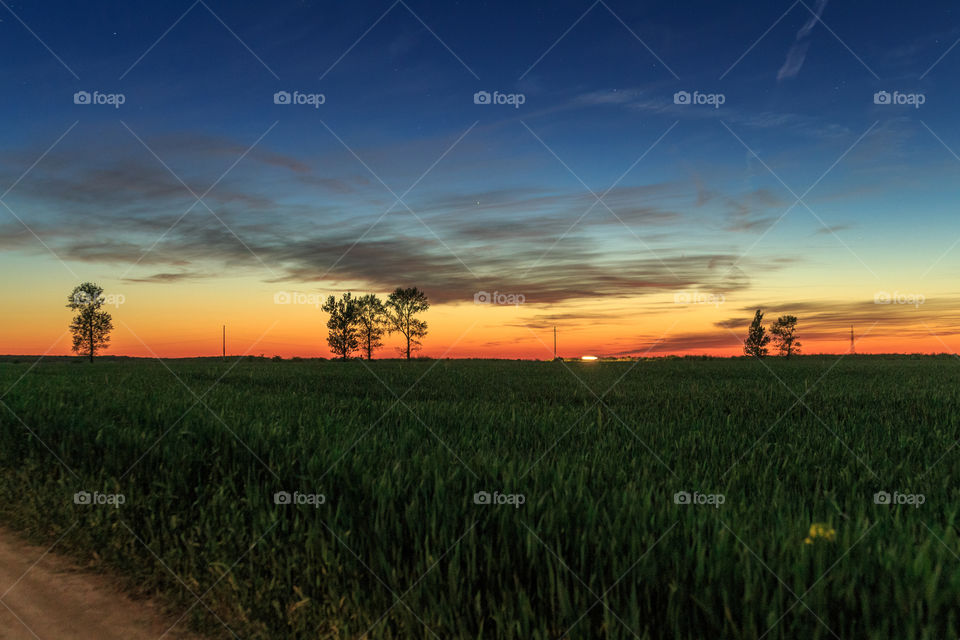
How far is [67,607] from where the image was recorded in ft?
16.8

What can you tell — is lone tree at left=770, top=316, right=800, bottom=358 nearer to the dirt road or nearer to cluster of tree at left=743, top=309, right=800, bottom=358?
cluster of tree at left=743, top=309, right=800, bottom=358

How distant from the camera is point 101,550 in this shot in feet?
20.3

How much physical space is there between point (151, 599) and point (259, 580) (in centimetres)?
135

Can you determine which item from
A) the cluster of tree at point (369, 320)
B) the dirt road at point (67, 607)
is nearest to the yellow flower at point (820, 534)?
the dirt road at point (67, 607)

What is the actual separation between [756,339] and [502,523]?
10712cm

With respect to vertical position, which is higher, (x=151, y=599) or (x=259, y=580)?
(x=259, y=580)

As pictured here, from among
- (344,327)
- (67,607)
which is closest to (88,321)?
(344,327)

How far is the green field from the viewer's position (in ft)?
10.9

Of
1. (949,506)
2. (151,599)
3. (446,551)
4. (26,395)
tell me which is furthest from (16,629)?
(26,395)

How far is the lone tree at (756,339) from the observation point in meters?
96.8

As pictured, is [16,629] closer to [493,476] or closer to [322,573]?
[322,573]

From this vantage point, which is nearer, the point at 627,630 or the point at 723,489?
the point at 627,630

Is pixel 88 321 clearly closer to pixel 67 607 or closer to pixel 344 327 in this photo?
pixel 344 327

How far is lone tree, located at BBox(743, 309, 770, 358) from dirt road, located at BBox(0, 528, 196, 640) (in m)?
103
